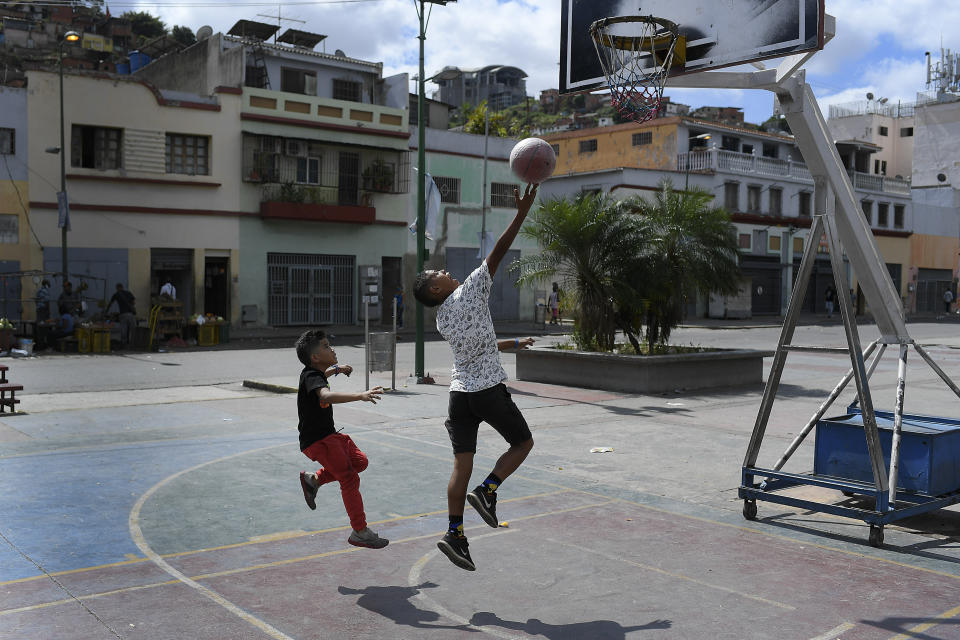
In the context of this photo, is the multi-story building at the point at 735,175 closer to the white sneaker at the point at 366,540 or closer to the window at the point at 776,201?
the window at the point at 776,201

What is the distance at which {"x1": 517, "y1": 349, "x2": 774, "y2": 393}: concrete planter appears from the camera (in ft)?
49.5

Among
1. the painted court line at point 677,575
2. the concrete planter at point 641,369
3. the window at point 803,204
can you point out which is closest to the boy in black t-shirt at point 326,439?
the painted court line at point 677,575

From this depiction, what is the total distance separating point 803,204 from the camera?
52094mm

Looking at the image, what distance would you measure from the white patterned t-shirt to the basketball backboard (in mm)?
3334

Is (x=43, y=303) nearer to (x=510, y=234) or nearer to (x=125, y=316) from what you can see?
(x=125, y=316)

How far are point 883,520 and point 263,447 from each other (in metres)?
6.28

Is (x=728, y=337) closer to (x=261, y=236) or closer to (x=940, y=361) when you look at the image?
(x=940, y=361)

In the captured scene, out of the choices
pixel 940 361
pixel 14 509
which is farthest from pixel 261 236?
pixel 14 509

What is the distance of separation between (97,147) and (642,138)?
29.0 m

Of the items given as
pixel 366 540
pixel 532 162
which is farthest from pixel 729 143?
pixel 366 540

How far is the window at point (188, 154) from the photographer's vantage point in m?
30.4

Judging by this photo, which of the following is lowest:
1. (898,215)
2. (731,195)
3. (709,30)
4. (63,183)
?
(709,30)

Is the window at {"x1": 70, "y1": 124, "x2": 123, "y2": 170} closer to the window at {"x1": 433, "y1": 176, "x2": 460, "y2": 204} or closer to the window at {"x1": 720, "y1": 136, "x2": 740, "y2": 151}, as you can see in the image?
the window at {"x1": 433, "y1": 176, "x2": 460, "y2": 204}

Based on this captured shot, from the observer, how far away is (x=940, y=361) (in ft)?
74.1
